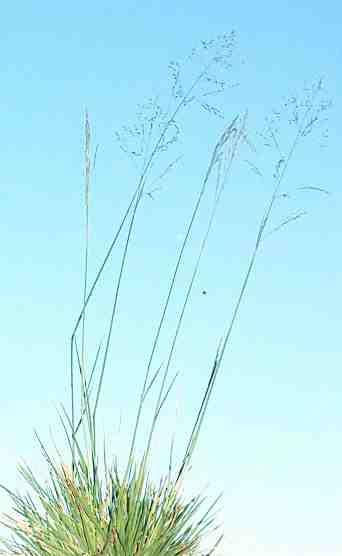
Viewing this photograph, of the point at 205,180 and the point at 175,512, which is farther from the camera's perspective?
the point at 205,180

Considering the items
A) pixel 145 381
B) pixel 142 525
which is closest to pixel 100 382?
pixel 145 381

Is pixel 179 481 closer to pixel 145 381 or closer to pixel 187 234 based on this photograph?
pixel 145 381

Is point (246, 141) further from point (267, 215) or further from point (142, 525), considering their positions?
point (142, 525)

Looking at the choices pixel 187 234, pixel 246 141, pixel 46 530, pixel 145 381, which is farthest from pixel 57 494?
pixel 246 141

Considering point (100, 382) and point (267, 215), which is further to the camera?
point (267, 215)

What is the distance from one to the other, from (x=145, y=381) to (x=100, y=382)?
14 centimetres

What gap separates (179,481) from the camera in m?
4.89

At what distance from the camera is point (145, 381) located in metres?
4.91

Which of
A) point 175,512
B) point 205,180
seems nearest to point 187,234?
point 205,180

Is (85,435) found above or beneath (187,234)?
beneath

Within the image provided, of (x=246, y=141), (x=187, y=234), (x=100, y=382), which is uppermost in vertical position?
(x=246, y=141)

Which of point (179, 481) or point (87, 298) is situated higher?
point (87, 298)

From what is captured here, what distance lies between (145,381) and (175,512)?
1.32 ft

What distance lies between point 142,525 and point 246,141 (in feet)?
4.34
